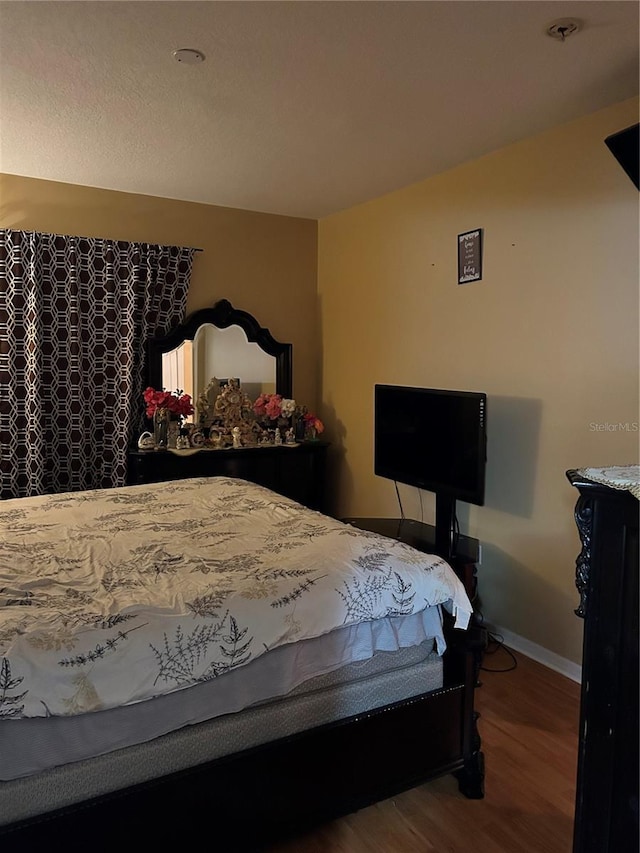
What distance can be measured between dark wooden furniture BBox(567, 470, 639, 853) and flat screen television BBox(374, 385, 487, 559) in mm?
1913

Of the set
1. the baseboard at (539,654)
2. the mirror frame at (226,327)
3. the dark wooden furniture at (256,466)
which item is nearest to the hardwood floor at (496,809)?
the baseboard at (539,654)

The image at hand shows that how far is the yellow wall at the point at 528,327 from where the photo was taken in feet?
9.41

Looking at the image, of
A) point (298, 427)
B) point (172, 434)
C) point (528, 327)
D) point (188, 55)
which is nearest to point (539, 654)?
point (528, 327)

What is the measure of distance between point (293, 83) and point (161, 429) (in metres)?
2.35

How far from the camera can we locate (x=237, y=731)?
182 cm

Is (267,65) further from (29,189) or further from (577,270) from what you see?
(29,189)

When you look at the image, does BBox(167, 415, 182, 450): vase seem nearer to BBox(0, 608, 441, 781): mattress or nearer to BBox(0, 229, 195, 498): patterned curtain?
BBox(0, 229, 195, 498): patterned curtain

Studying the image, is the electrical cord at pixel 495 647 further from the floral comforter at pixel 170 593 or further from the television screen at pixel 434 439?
the floral comforter at pixel 170 593

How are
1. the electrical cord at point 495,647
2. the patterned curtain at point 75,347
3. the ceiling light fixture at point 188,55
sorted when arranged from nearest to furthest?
the ceiling light fixture at point 188,55 < the electrical cord at point 495,647 < the patterned curtain at point 75,347

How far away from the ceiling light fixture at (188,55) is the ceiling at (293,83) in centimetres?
3

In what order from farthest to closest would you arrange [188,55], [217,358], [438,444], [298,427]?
1. [298,427]
2. [217,358]
3. [438,444]
4. [188,55]

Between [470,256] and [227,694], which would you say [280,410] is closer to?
[470,256]

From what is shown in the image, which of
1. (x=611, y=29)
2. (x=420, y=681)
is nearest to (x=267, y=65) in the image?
(x=611, y=29)

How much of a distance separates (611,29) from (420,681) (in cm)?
222
